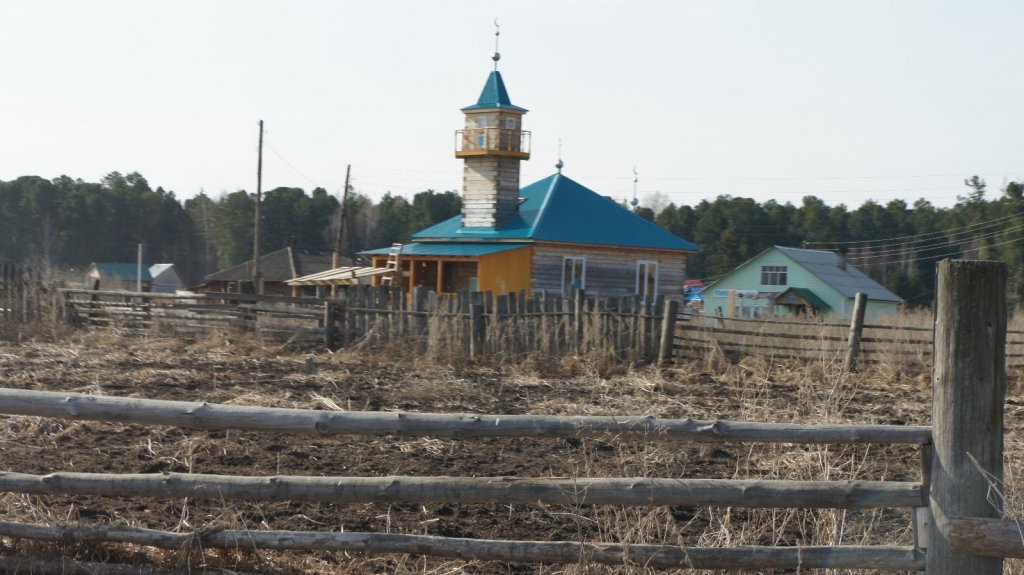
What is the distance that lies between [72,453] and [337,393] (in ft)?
12.9

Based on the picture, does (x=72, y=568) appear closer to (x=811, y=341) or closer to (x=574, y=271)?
(x=811, y=341)

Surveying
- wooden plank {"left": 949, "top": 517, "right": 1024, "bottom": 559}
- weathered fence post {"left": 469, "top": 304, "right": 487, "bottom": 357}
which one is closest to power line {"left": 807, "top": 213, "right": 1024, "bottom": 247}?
weathered fence post {"left": 469, "top": 304, "right": 487, "bottom": 357}

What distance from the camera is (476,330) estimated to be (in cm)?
1630

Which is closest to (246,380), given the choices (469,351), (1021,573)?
(469,351)

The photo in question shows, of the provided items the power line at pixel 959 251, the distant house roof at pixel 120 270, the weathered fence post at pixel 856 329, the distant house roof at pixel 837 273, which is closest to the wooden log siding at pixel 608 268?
the distant house roof at pixel 837 273

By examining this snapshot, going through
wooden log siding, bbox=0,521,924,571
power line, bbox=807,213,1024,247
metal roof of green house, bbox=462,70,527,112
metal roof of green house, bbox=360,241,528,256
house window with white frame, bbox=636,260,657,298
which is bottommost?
wooden log siding, bbox=0,521,924,571

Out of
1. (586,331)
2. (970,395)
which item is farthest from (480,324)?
(970,395)

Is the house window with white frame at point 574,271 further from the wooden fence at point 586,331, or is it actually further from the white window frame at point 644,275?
the wooden fence at point 586,331

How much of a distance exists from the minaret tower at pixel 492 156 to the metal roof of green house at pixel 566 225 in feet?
1.84

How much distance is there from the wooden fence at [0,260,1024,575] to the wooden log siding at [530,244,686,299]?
27654 mm

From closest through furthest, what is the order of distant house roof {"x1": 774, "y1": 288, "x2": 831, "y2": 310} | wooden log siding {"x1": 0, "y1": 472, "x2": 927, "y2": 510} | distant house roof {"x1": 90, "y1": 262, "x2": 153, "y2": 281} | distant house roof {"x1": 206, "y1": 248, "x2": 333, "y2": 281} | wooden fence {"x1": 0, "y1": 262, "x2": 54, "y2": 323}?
wooden log siding {"x1": 0, "y1": 472, "x2": 927, "y2": 510} → wooden fence {"x1": 0, "y1": 262, "x2": 54, "y2": 323} → distant house roof {"x1": 774, "y1": 288, "x2": 831, "y2": 310} → distant house roof {"x1": 206, "y1": 248, "x2": 333, "y2": 281} → distant house roof {"x1": 90, "y1": 262, "x2": 153, "y2": 281}

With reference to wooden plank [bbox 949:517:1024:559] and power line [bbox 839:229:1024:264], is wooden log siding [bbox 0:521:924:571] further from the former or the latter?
power line [bbox 839:229:1024:264]

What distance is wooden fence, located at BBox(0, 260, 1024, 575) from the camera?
424cm

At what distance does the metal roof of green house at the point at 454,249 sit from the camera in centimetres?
3240
